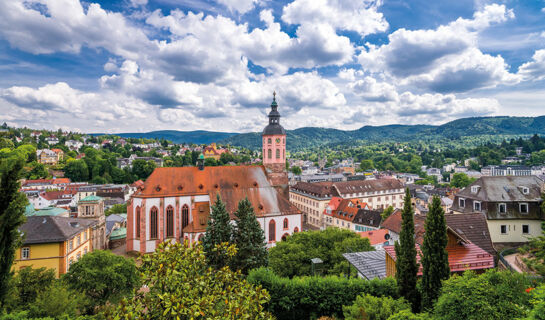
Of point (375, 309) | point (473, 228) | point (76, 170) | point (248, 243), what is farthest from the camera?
point (76, 170)

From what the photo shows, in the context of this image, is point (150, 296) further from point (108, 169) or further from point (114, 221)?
point (108, 169)

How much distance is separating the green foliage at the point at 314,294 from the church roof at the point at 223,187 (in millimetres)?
21291

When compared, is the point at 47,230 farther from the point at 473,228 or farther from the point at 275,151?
the point at 473,228

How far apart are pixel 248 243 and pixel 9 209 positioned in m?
19.6

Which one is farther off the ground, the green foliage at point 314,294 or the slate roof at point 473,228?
the slate roof at point 473,228

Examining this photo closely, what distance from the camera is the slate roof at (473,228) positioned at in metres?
20.3

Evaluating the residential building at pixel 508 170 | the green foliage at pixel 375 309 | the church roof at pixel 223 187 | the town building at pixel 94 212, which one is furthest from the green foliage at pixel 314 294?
the residential building at pixel 508 170

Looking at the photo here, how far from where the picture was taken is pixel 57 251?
90.1ft

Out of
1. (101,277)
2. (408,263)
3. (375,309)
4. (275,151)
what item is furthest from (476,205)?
(101,277)

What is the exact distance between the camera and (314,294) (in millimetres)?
17141

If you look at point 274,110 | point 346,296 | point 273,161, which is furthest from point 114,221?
point 346,296

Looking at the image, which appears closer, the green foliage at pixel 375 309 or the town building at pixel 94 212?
the green foliage at pixel 375 309

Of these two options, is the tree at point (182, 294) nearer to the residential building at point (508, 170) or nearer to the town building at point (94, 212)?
the town building at point (94, 212)

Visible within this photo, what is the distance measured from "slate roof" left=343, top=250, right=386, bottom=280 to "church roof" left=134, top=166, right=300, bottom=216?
20726 mm
